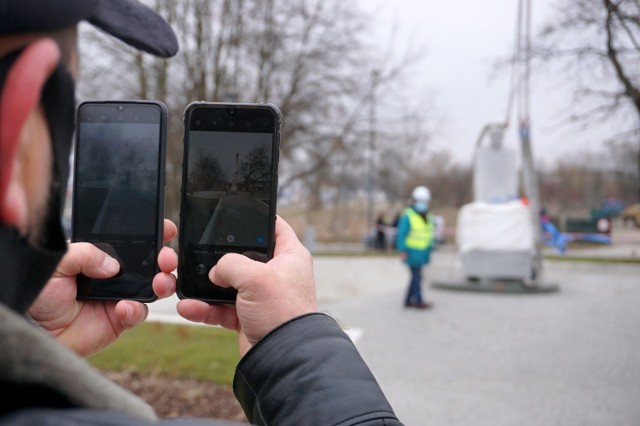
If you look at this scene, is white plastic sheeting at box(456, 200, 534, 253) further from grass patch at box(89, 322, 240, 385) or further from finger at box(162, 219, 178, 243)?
finger at box(162, 219, 178, 243)

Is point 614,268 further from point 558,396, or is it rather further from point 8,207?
point 8,207

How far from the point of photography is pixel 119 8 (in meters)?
1.02

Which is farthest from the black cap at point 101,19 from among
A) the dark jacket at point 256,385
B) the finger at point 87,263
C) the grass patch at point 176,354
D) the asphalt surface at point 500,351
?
the grass patch at point 176,354

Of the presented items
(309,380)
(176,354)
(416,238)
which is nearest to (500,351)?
(416,238)

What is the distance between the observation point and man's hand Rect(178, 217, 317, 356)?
1469 mm

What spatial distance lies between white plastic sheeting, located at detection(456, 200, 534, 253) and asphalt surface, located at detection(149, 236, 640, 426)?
0.97 meters

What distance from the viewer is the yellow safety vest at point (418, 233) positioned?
940 centimetres

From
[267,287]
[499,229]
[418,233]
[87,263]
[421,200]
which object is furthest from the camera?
[499,229]

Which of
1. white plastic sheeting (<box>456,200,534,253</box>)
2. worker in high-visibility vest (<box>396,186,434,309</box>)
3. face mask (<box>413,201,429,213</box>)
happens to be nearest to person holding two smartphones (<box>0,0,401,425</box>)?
worker in high-visibility vest (<box>396,186,434,309</box>)

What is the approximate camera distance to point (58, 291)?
1.60m

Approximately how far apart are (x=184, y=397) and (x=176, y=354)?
1.25 meters

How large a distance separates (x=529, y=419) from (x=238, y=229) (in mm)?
4134

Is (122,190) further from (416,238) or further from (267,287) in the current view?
(416,238)

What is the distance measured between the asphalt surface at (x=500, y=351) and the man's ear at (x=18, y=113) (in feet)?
9.27
